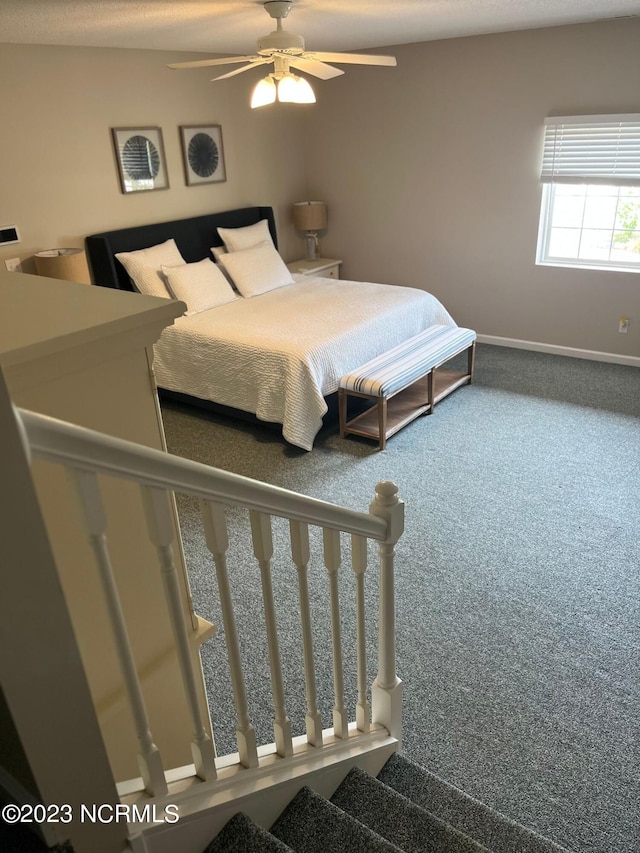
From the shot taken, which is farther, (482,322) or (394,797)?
(482,322)

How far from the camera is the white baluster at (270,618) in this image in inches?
49.0

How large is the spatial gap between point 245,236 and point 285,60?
2076 millimetres

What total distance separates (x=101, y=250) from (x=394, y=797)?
13.4 feet

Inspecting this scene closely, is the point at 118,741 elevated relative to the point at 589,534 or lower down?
elevated

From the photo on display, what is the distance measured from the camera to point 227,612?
123 cm

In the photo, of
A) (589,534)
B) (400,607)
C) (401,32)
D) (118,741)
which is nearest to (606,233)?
(401,32)

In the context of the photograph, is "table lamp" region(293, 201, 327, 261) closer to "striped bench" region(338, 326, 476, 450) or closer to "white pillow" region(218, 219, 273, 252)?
"white pillow" region(218, 219, 273, 252)

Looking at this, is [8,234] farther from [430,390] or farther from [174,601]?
[174,601]

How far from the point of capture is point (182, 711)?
5.58 ft

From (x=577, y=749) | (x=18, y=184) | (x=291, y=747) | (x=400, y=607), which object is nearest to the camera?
(x=291, y=747)

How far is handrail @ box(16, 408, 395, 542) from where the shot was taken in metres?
0.83

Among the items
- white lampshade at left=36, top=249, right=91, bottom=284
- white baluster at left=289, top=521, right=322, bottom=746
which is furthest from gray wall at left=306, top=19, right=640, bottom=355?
white baluster at left=289, top=521, right=322, bottom=746

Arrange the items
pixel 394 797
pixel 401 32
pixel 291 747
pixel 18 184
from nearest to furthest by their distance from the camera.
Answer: pixel 291 747, pixel 394 797, pixel 18 184, pixel 401 32

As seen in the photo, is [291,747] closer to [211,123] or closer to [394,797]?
[394,797]
